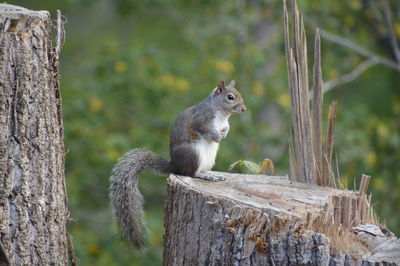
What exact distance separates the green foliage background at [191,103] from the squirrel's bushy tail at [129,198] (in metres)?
2.22

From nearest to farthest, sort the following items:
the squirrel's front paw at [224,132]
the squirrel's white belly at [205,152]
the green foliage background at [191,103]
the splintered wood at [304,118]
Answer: the splintered wood at [304,118]
the squirrel's white belly at [205,152]
the squirrel's front paw at [224,132]
the green foliage background at [191,103]

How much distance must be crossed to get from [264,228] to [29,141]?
86 centimetres

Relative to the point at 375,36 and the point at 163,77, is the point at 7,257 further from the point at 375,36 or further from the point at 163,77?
the point at 375,36

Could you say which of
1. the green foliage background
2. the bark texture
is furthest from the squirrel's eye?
the green foliage background

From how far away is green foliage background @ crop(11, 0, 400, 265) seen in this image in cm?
584

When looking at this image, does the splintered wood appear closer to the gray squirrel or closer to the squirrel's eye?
Result: the gray squirrel

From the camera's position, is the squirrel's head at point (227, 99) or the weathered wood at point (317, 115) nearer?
the weathered wood at point (317, 115)

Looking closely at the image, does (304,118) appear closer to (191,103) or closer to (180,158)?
(180,158)

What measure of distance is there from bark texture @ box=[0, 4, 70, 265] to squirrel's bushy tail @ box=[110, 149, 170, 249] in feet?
1.79

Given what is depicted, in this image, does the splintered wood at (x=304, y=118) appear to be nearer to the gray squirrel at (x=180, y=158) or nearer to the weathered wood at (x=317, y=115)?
the weathered wood at (x=317, y=115)

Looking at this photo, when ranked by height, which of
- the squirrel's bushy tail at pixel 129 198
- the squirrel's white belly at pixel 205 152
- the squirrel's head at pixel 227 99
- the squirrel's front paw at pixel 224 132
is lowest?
the squirrel's bushy tail at pixel 129 198

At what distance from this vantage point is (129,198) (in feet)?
10.5

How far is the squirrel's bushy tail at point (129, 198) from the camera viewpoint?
124 inches

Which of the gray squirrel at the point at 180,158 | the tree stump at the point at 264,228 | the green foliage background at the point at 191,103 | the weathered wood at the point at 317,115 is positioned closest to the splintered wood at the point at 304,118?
the weathered wood at the point at 317,115
